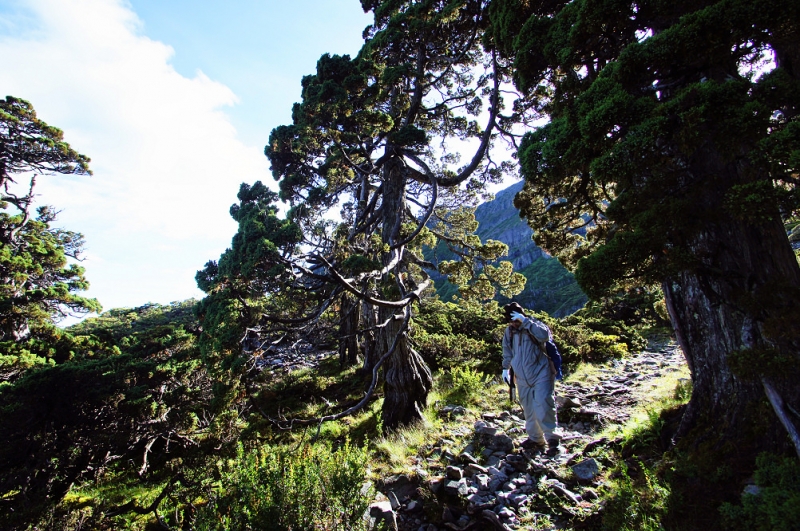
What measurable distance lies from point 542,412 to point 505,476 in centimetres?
114

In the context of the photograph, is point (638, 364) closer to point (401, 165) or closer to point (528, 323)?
point (528, 323)

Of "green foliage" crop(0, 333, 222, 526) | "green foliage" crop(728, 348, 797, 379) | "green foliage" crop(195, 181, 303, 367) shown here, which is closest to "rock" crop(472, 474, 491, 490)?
"green foliage" crop(728, 348, 797, 379)

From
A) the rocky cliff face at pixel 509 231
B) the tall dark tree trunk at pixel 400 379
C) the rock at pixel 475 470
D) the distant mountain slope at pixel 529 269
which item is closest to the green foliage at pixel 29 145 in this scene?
the tall dark tree trunk at pixel 400 379

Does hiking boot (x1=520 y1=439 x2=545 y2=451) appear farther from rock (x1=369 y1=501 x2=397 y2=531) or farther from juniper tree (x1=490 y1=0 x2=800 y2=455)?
rock (x1=369 y1=501 x2=397 y2=531)

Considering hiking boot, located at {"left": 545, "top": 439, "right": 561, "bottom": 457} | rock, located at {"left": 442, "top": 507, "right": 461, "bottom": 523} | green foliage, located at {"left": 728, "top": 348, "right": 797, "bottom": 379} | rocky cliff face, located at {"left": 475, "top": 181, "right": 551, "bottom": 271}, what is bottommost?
rock, located at {"left": 442, "top": 507, "right": 461, "bottom": 523}

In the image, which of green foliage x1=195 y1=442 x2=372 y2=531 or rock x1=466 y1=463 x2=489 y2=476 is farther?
rock x1=466 y1=463 x2=489 y2=476

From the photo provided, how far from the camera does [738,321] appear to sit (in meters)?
3.82

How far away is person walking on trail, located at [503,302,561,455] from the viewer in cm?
505

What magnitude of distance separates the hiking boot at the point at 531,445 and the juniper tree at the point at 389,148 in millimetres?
2523

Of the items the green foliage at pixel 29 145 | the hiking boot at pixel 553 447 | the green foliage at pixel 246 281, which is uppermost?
the green foliage at pixel 29 145

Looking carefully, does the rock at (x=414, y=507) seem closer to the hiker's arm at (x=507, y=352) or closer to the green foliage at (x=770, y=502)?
the hiker's arm at (x=507, y=352)

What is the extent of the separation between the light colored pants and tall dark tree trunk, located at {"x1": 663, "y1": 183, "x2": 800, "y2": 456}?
1.54m

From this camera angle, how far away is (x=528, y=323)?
5305 mm

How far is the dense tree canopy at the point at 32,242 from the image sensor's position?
12.0 metres
